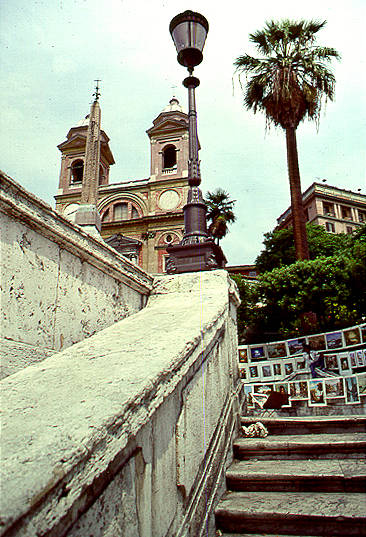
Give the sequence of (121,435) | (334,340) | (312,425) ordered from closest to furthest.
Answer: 1. (121,435)
2. (312,425)
3. (334,340)

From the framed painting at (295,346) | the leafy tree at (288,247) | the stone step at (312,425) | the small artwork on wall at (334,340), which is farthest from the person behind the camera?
the leafy tree at (288,247)

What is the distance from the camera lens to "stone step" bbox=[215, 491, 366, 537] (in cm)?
202

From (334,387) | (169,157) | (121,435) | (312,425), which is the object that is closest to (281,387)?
(334,387)

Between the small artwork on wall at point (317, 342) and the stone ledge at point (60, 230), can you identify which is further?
the small artwork on wall at point (317, 342)

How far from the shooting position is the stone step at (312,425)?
347 centimetres

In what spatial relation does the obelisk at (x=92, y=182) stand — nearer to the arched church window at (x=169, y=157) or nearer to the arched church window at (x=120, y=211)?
the arched church window at (x=120, y=211)

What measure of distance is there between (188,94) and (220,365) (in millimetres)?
4530

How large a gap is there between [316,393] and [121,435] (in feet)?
20.1

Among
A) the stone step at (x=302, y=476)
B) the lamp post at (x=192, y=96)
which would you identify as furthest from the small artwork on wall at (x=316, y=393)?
the stone step at (x=302, y=476)

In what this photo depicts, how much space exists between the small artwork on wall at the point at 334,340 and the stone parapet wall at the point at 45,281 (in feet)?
22.7

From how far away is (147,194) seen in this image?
1300 inches

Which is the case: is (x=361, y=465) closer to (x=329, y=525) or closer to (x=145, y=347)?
(x=329, y=525)

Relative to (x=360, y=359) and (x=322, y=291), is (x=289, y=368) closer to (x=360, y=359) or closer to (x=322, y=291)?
(x=360, y=359)

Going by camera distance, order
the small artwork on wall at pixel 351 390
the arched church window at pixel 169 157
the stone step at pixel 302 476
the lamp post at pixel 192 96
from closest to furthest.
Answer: the stone step at pixel 302 476
the lamp post at pixel 192 96
the small artwork on wall at pixel 351 390
the arched church window at pixel 169 157
